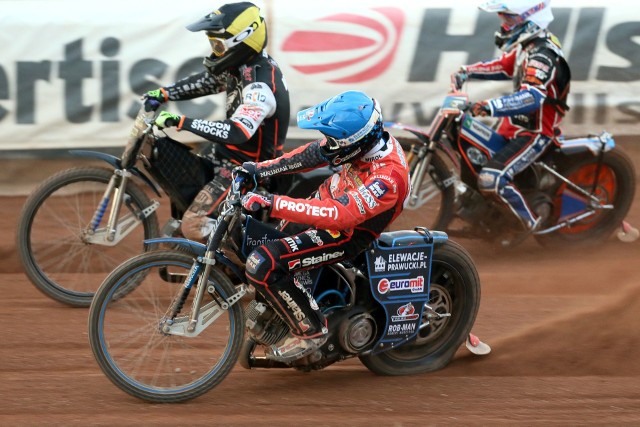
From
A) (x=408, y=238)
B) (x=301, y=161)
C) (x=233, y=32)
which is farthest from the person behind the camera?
(x=233, y=32)

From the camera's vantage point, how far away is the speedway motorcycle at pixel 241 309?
208 inches

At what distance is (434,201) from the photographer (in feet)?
28.1

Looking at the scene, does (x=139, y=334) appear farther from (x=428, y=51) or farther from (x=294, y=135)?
(x=428, y=51)

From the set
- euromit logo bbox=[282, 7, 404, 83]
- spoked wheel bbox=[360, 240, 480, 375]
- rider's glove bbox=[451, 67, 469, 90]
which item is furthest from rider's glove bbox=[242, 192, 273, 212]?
euromit logo bbox=[282, 7, 404, 83]

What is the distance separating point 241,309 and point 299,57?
16.9 ft

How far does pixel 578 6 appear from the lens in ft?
34.1

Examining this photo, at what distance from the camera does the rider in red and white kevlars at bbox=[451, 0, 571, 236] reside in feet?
26.8

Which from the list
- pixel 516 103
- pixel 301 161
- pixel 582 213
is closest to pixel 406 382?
pixel 301 161

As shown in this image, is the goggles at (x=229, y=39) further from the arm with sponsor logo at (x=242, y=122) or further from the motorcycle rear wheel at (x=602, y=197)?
the motorcycle rear wheel at (x=602, y=197)

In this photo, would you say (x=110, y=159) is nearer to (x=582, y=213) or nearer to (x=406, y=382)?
(x=406, y=382)

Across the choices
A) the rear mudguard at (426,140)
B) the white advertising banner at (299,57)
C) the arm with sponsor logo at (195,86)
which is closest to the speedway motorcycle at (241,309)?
the arm with sponsor logo at (195,86)

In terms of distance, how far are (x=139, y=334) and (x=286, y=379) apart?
3.09 ft

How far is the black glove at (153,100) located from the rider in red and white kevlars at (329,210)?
5.48 ft

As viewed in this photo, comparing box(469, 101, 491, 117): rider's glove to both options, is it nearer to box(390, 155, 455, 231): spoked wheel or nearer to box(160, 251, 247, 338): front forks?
box(390, 155, 455, 231): spoked wheel
